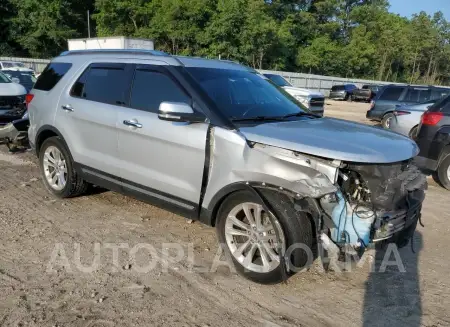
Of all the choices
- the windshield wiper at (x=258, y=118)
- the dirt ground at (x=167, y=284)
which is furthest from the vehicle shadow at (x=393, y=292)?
the windshield wiper at (x=258, y=118)

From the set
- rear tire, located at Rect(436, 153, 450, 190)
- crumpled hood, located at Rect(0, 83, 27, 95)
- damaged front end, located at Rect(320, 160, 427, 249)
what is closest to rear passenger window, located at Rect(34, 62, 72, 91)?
damaged front end, located at Rect(320, 160, 427, 249)

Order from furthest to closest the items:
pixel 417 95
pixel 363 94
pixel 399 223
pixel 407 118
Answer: pixel 363 94 < pixel 417 95 < pixel 407 118 < pixel 399 223

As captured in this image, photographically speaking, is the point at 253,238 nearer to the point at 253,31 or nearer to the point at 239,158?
the point at 239,158

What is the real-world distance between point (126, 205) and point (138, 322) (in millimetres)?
2572

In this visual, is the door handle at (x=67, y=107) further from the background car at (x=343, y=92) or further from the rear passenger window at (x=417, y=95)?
the background car at (x=343, y=92)

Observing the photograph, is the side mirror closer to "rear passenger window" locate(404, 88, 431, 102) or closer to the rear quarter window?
the rear quarter window

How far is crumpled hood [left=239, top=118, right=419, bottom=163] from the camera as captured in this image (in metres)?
3.27

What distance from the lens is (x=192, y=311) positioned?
10.5 feet

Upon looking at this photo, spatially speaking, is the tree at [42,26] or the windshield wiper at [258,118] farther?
the tree at [42,26]

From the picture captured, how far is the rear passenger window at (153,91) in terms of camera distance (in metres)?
4.18

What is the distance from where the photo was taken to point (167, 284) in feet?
11.7

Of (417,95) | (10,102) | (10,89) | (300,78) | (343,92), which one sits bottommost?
(343,92)

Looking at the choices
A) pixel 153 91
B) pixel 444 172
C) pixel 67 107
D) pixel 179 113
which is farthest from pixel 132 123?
pixel 444 172

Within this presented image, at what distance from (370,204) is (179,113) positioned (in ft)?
5.80
